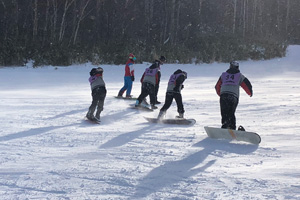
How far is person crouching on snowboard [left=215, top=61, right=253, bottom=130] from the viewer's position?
7301mm

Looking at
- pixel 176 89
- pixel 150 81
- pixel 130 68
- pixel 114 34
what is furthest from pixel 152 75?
pixel 114 34

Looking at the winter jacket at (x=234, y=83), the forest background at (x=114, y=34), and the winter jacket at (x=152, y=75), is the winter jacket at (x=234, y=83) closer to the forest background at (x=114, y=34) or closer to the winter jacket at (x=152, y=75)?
the winter jacket at (x=152, y=75)

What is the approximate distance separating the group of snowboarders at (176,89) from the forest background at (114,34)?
429 inches

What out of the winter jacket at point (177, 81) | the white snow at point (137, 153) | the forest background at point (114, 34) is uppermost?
the forest background at point (114, 34)

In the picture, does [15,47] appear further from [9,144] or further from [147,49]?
[9,144]

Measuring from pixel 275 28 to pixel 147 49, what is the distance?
103 ft

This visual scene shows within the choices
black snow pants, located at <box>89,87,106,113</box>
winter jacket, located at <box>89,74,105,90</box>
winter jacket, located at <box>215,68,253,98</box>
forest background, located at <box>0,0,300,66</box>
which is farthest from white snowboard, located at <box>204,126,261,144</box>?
forest background, located at <box>0,0,300,66</box>

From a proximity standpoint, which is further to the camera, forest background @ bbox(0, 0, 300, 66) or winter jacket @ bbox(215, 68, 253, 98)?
forest background @ bbox(0, 0, 300, 66)

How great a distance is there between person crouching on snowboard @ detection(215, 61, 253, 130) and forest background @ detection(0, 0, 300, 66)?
15.1 meters

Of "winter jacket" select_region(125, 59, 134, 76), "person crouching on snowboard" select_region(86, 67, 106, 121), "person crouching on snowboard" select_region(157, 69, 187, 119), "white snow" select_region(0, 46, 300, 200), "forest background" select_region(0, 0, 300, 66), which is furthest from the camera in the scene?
"forest background" select_region(0, 0, 300, 66)

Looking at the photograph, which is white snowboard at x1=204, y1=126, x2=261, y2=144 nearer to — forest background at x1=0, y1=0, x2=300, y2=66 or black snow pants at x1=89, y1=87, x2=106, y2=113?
black snow pants at x1=89, y1=87, x2=106, y2=113

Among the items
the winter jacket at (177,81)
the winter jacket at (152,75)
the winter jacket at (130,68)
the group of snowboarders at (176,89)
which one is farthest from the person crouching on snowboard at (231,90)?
the winter jacket at (130,68)

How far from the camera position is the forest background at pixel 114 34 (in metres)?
21.8

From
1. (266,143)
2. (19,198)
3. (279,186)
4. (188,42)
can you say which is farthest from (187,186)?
(188,42)
